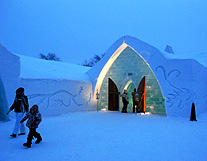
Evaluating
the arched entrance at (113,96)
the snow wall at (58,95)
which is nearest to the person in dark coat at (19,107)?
the snow wall at (58,95)

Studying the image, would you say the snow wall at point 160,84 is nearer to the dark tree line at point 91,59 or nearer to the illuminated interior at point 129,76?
the illuminated interior at point 129,76

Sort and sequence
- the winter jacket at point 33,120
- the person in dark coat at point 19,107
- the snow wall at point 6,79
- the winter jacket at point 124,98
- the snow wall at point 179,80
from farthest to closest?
the winter jacket at point 124,98 → the snow wall at point 179,80 → the snow wall at point 6,79 → the person in dark coat at point 19,107 → the winter jacket at point 33,120

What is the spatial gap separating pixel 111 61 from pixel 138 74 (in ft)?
6.44

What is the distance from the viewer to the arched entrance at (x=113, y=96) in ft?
40.2

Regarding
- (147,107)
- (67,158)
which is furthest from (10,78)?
(147,107)

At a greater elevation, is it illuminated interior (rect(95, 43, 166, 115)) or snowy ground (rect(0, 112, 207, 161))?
illuminated interior (rect(95, 43, 166, 115))

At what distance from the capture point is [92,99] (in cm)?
1225

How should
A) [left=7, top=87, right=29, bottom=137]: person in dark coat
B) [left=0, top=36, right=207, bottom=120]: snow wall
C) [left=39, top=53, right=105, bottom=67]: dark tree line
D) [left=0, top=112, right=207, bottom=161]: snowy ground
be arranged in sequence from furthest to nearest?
[left=39, top=53, right=105, bottom=67]: dark tree line, [left=0, top=36, right=207, bottom=120]: snow wall, [left=7, top=87, right=29, bottom=137]: person in dark coat, [left=0, top=112, right=207, bottom=161]: snowy ground

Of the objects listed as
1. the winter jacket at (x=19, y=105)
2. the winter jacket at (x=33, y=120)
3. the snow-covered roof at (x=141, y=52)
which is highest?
the snow-covered roof at (x=141, y=52)

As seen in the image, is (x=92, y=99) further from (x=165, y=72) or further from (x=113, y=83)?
(x=165, y=72)

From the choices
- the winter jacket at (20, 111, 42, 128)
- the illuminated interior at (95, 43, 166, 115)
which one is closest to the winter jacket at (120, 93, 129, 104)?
the illuminated interior at (95, 43, 166, 115)

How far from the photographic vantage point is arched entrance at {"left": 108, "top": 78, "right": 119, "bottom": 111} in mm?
12250

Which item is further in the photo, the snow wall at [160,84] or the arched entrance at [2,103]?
the snow wall at [160,84]

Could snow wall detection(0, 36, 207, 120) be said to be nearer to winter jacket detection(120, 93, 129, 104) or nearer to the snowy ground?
winter jacket detection(120, 93, 129, 104)
